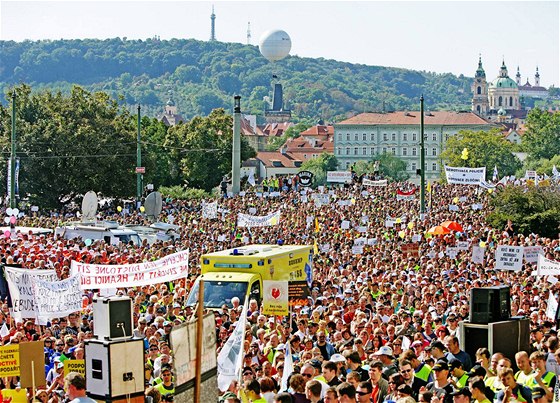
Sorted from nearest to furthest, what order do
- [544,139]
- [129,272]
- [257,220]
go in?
[129,272] → [257,220] → [544,139]

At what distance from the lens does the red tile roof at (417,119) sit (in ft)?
544

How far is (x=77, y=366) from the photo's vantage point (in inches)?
453

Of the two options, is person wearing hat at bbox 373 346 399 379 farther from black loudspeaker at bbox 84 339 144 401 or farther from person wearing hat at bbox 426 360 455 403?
black loudspeaker at bbox 84 339 144 401

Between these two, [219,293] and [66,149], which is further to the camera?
[66,149]

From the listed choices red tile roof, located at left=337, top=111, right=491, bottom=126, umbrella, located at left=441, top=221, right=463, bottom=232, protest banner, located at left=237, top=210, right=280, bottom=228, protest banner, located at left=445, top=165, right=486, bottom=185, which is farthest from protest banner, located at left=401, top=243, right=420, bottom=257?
red tile roof, located at left=337, top=111, right=491, bottom=126

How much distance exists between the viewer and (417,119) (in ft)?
554

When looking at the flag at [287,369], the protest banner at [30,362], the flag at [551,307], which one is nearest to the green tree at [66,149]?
the flag at [551,307]

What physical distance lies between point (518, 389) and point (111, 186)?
50.5 meters

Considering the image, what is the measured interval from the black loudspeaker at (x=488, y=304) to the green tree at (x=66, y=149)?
4712cm

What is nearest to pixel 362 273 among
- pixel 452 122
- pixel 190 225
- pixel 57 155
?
pixel 190 225

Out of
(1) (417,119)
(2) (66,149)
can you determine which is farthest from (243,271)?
(1) (417,119)

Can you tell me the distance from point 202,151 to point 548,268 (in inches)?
2657

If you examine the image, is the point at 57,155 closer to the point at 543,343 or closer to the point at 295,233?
the point at 295,233

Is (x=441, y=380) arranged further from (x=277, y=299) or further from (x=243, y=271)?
(x=243, y=271)
